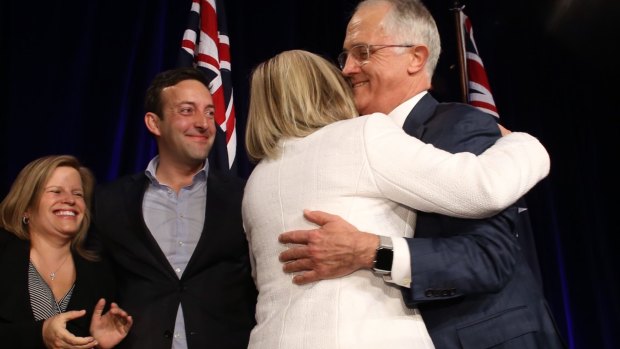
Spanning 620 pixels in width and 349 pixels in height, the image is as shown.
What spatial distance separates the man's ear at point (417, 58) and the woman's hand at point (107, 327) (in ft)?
3.96

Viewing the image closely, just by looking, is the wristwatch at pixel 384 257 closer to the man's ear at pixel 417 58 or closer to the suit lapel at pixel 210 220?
the man's ear at pixel 417 58

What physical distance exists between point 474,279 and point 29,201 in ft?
6.06

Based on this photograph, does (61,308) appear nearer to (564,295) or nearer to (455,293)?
(455,293)

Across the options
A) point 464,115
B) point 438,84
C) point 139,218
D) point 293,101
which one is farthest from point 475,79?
point 293,101

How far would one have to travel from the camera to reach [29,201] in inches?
105

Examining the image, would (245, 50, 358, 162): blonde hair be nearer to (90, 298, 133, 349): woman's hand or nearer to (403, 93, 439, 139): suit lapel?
(403, 93, 439, 139): suit lapel

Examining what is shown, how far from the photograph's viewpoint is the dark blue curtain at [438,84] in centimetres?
365

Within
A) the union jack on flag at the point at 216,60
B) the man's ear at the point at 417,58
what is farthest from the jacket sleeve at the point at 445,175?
the union jack on flag at the point at 216,60

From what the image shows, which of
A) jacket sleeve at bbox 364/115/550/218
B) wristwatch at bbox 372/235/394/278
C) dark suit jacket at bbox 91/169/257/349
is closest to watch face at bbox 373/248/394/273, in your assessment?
wristwatch at bbox 372/235/394/278

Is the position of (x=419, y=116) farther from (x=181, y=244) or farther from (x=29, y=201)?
(x=29, y=201)

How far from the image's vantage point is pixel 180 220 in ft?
8.43

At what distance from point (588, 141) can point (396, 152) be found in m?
4.20

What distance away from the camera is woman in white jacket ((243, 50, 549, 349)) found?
148 centimetres

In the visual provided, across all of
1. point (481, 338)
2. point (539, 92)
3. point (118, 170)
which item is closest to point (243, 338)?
point (481, 338)
